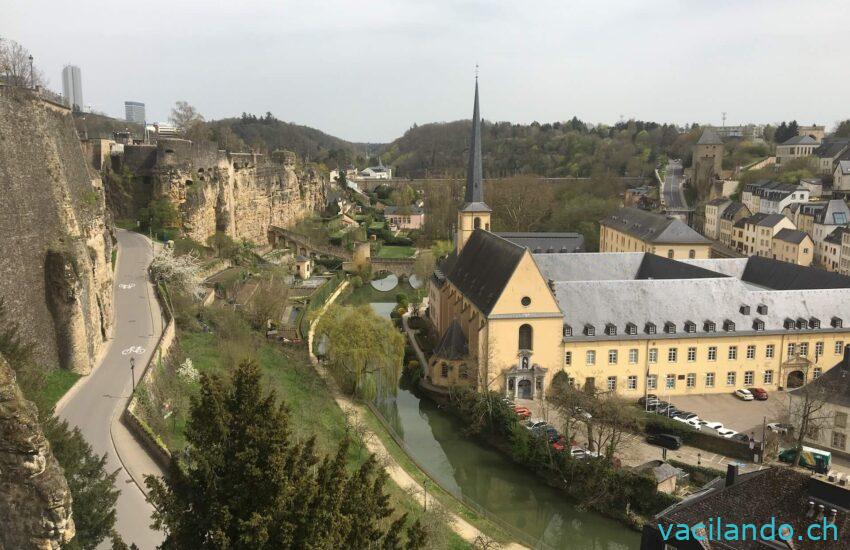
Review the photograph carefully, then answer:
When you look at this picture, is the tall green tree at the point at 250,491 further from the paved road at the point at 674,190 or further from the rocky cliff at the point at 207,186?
the paved road at the point at 674,190

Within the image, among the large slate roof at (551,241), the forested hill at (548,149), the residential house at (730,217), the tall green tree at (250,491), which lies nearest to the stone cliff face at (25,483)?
the tall green tree at (250,491)

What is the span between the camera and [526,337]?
26.3 meters

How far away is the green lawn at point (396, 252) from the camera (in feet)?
200

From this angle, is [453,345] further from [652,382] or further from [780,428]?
[780,428]

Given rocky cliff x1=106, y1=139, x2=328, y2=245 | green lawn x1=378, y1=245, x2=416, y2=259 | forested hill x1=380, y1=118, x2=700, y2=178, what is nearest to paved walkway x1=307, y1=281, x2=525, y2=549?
rocky cliff x1=106, y1=139, x2=328, y2=245

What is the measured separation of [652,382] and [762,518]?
15135mm

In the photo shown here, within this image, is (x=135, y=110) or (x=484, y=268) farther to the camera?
(x=135, y=110)

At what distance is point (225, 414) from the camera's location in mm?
9383

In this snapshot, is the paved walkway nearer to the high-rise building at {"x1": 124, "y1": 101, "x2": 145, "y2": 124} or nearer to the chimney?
the chimney

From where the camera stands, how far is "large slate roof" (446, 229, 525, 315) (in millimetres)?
26453

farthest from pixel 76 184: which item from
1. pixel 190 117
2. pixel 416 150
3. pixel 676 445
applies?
pixel 416 150

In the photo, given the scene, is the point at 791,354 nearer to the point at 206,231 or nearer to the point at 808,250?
the point at 808,250

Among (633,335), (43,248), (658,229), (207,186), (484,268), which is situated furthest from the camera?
(658,229)

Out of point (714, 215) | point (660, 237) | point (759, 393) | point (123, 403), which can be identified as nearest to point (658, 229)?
point (660, 237)
